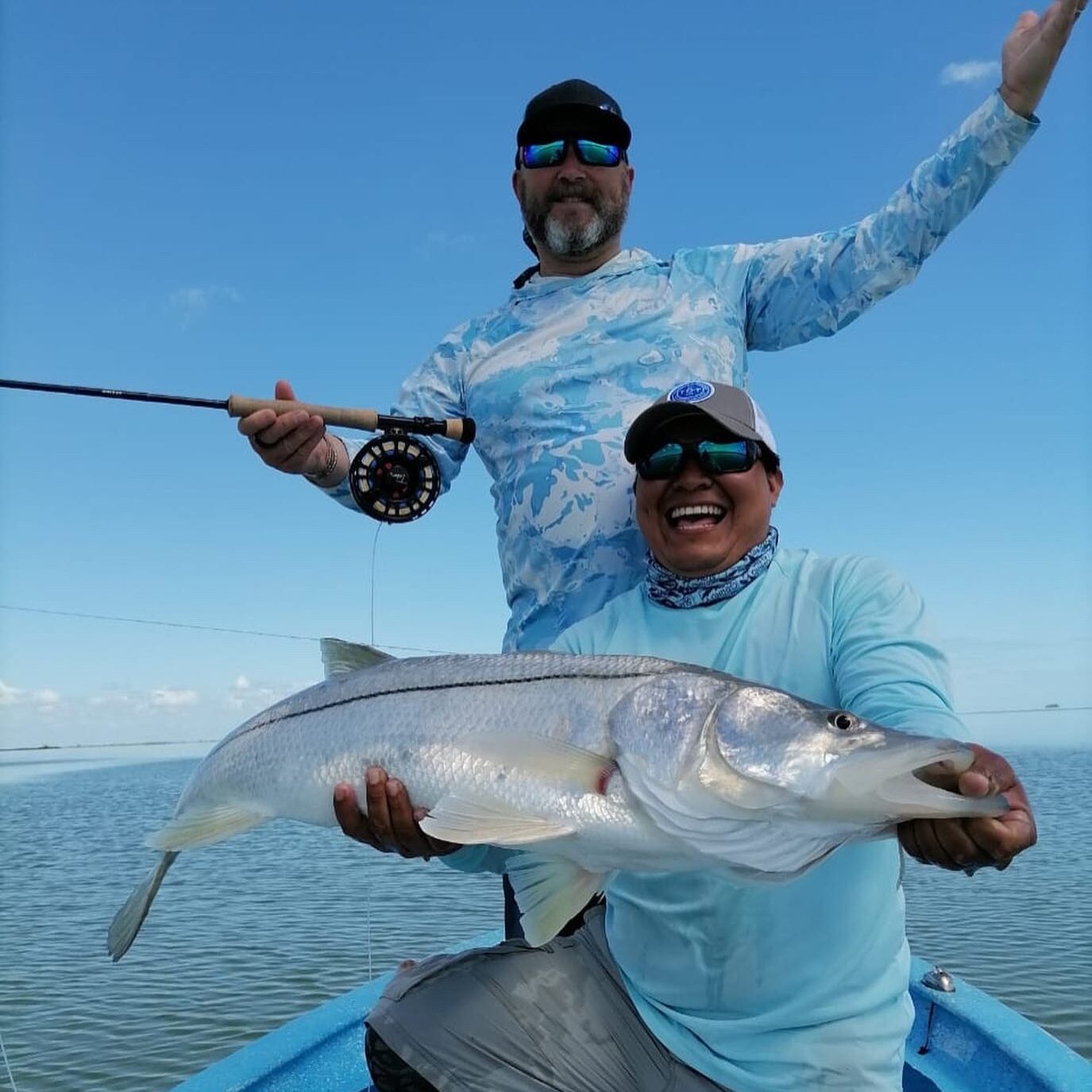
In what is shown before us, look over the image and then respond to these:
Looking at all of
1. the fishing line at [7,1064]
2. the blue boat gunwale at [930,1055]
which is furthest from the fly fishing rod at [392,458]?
the fishing line at [7,1064]

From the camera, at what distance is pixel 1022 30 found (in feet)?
9.99

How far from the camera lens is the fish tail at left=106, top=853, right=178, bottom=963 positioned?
2932mm

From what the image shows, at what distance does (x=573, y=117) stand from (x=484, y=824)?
104 inches

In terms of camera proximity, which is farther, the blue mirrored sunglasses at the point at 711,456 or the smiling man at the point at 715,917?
the blue mirrored sunglasses at the point at 711,456

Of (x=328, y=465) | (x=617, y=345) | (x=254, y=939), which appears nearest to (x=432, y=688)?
(x=328, y=465)

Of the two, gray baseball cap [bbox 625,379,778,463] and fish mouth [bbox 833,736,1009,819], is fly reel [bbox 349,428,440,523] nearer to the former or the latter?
gray baseball cap [bbox 625,379,778,463]

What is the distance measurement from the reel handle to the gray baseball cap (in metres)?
0.90

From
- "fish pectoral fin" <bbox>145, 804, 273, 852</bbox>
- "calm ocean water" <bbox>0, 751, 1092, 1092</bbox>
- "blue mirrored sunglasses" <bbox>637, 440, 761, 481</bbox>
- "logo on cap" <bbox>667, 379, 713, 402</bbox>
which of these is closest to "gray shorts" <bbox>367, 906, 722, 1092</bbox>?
"fish pectoral fin" <bbox>145, 804, 273, 852</bbox>

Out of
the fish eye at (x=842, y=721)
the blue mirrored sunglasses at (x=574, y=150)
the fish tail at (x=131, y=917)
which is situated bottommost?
the fish tail at (x=131, y=917)

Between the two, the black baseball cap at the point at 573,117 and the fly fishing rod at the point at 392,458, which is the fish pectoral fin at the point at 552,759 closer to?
the fly fishing rod at the point at 392,458

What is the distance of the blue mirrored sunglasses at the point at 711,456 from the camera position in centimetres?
283

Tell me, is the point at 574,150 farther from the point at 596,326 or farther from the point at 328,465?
the point at 328,465

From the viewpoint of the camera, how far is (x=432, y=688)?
2619 millimetres

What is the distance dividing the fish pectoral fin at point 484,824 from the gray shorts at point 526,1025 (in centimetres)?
78
